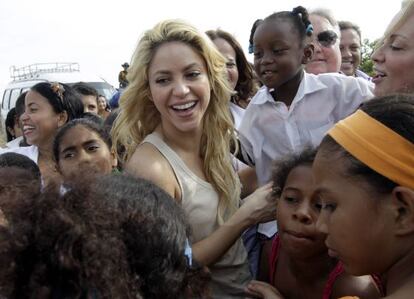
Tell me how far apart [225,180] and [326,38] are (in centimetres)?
221

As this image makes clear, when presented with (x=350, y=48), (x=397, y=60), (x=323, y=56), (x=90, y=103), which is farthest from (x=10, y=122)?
(x=397, y=60)

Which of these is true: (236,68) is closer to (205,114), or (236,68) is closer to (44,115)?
(205,114)

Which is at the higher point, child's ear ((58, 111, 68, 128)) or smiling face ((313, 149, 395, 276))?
smiling face ((313, 149, 395, 276))

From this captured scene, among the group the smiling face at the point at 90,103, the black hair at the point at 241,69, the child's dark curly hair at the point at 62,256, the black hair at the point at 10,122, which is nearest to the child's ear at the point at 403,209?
the child's dark curly hair at the point at 62,256

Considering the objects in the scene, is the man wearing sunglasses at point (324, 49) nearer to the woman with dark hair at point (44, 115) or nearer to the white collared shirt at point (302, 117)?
the white collared shirt at point (302, 117)

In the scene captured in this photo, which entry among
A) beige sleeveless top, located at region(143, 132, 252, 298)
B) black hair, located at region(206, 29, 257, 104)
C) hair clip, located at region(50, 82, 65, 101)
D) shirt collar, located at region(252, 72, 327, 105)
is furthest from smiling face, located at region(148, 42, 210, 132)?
hair clip, located at region(50, 82, 65, 101)

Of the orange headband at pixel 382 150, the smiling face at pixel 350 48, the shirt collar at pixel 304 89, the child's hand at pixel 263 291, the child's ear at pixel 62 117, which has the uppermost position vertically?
the orange headband at pixel 382 150

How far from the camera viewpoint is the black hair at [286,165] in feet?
7.09

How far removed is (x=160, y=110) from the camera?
8.02ft

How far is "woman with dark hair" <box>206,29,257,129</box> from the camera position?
13.2ft

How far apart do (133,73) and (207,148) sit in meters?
0.56

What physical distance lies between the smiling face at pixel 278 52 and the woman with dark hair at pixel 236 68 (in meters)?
0.92

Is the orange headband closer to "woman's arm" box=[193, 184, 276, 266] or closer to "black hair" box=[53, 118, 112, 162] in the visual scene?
"woman's arm" box=[193, 184, 276, 266]

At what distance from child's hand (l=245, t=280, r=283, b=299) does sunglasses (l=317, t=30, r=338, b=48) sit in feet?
8.59
